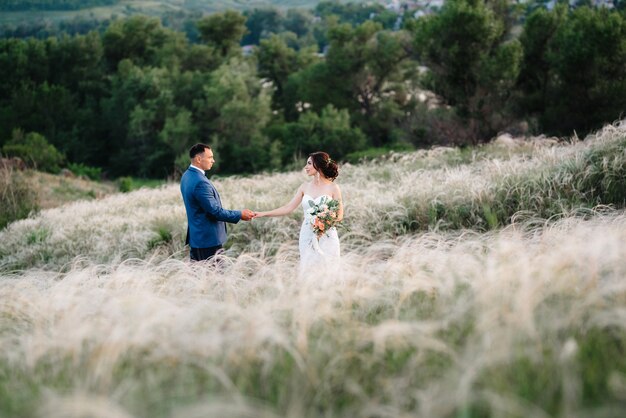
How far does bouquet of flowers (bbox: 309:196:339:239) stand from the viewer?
6.39 metres

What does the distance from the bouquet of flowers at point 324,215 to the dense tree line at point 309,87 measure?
14914 mm

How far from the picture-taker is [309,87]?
41656mm

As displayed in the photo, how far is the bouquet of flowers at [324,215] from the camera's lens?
21.0 feet

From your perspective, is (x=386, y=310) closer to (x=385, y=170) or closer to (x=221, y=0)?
(x=385, y=170)

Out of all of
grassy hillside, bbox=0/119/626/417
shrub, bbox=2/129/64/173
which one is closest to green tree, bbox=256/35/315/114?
shrub, bbox=2/129/64/173

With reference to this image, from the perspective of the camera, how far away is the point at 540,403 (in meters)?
2.19

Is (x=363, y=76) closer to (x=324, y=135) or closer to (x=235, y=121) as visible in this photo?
(x=324, y=135)

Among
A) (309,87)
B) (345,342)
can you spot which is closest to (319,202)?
(345,342)

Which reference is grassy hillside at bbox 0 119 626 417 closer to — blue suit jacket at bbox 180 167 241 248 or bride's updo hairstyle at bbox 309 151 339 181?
blue suit jacket at bbox 180 167 241 248

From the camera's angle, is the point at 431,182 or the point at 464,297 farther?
the point at 431,182

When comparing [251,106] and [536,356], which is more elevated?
[536,356]

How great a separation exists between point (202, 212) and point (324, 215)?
1.41m

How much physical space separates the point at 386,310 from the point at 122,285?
2.12m

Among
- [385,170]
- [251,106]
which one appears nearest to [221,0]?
[251,106]
